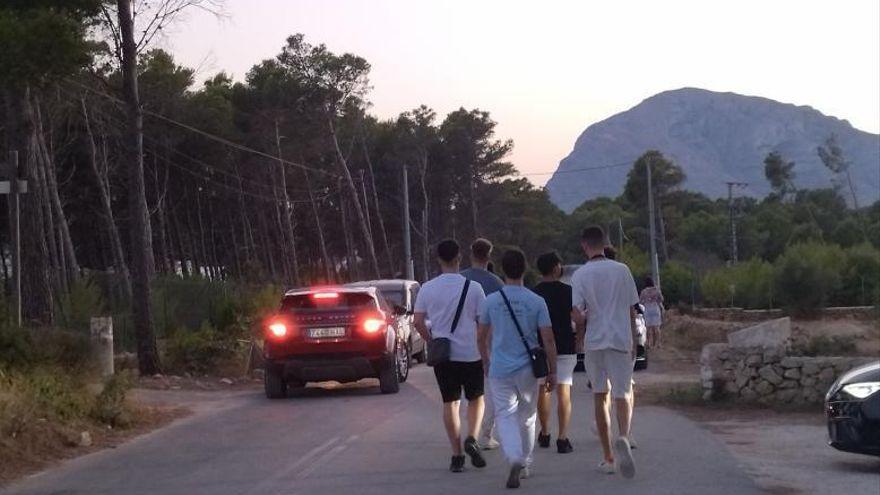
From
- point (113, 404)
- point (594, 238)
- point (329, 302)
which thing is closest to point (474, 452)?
point (594, 238)

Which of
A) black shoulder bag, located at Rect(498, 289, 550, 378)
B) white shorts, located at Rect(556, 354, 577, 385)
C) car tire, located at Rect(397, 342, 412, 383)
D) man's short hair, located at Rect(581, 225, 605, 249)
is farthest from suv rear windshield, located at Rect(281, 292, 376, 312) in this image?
black shoulder bag, located at Rect(498, 289, 550, 378)

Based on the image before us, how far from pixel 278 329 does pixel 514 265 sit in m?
9.21

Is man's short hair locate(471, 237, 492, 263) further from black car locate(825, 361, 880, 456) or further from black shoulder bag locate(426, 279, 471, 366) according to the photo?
black car locate(825, 361, 880, 456)

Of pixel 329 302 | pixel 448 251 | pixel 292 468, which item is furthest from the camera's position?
pixel 329 302

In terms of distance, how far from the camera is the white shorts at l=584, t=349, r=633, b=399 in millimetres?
10695

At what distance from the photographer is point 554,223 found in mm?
96312

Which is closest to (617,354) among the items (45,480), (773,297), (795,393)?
(45,480)

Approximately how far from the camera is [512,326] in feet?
34.0

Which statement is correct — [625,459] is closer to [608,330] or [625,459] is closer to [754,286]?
[608,330]

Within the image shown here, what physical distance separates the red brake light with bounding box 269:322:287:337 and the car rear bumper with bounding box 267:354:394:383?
0.38 metres

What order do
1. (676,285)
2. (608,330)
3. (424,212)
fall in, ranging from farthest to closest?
(424,212)
(676,285)
(608,330)

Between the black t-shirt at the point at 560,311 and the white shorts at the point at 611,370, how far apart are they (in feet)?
3.74

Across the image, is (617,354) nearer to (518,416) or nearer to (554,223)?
(518,416)

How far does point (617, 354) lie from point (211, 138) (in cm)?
4927
